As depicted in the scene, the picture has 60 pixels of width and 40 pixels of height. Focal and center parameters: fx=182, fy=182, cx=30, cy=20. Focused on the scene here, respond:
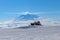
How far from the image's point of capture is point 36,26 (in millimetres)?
50281

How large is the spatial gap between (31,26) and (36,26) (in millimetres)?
2517

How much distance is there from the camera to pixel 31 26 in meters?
48.2

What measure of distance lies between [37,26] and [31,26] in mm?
2531

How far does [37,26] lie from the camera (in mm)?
50094

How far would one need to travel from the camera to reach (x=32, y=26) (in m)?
48.6

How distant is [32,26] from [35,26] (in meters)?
2.12

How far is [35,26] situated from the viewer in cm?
5050

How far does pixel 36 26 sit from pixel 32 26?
2.06m

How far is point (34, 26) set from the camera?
49812 millimetres

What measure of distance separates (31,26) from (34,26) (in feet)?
5.99

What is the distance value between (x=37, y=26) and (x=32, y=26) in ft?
6.80

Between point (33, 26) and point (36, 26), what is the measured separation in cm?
157

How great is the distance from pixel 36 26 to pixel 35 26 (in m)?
0.35

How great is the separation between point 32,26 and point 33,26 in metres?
0.49
